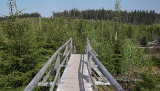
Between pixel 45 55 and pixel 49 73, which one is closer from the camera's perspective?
pixel 49 73

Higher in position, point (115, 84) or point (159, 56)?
point (115, 84)

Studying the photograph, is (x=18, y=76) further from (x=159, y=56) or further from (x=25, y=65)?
(x=159, y=56)

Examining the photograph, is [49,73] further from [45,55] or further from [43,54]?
[43,54]

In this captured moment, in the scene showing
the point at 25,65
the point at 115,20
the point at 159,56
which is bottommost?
the point at 159,56

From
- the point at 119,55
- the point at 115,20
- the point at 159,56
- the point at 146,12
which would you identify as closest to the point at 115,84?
the point at 119,55

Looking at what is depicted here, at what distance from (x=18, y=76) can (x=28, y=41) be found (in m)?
1.74

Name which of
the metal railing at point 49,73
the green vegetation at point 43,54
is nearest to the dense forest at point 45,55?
the green vegetation at point 43,54

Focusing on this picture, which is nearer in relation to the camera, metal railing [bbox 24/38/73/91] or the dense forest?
metal railing [bbox 24/38/73/91]

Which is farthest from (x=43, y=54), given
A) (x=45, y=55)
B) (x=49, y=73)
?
(x=49, y=73)

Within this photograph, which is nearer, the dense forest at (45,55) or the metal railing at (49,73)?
the metal railing at (49,73)

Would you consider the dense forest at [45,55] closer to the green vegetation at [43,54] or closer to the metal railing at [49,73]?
the green vegetation at [43,54]

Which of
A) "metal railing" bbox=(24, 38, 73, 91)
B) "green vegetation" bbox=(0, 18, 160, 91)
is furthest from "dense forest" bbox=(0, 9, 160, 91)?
"metal railing" bbox=(24, 38, 73, 91)

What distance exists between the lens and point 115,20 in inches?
679

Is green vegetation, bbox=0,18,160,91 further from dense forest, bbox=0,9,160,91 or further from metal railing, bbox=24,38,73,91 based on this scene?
metal railing, bbox=24,38,73,91
